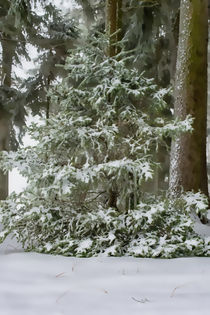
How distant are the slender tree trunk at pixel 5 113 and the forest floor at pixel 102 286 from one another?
26.0ft

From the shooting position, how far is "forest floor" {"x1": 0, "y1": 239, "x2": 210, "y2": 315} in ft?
7.82

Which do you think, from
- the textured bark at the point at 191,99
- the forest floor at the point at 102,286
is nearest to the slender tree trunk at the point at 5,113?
the textured bark at the point at 191,99

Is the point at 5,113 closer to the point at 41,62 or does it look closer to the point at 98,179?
the point at 41,62

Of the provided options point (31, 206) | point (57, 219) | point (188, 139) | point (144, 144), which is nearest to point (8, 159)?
point (31, 206)

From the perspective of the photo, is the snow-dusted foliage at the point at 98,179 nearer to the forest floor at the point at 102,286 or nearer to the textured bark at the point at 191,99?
the forest floor at the point at 102,286

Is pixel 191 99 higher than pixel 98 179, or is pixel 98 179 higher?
pixel 191 99

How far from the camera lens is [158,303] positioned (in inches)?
96.8

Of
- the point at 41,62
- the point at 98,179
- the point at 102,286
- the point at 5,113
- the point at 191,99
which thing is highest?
the point at 41,62

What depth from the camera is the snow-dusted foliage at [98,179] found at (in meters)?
3.71

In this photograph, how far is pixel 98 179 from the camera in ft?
13.0

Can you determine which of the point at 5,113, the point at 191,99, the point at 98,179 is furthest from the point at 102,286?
Answer: the point at 5,113

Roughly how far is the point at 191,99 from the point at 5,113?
23.3 feet

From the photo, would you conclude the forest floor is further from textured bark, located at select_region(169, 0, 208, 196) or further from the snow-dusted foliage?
textured bark, located at select_region(169, 0, 208, 196)

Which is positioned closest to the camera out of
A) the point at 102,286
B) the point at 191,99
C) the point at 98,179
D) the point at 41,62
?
the point at 102,286
